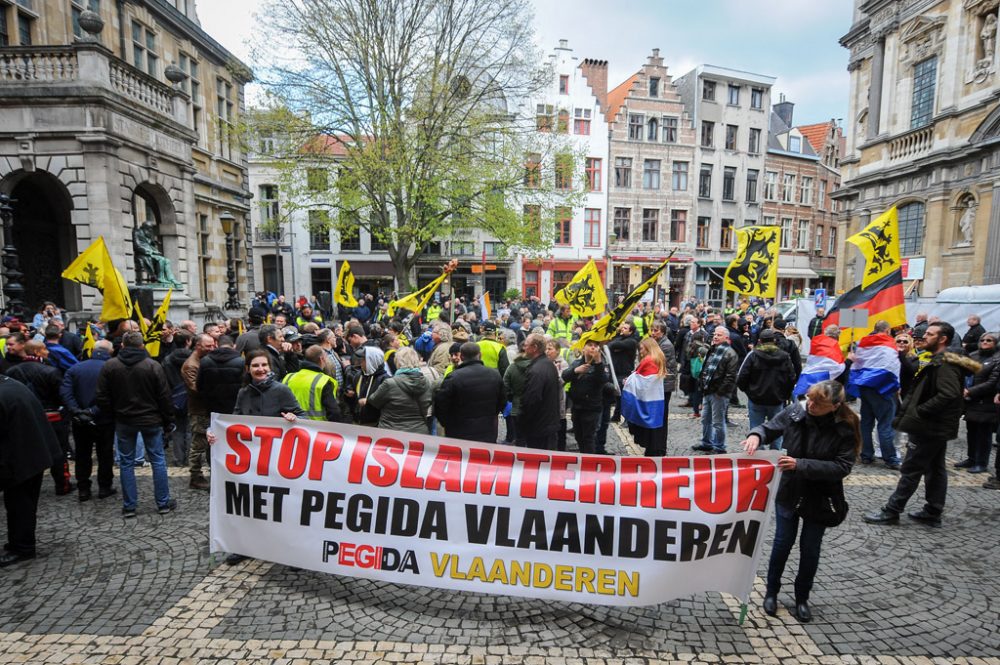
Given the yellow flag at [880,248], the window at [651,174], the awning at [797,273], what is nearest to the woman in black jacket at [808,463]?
the yellow flag at [880,248]

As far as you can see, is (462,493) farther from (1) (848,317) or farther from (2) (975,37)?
(2) (975,37)

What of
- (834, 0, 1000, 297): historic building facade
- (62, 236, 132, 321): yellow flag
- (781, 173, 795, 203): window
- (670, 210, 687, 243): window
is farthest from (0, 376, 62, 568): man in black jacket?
(781, 173, 795, 203): window

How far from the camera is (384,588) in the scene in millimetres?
4094

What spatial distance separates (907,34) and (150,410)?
93.4 ft

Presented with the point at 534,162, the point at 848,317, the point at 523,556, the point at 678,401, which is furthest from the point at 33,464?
the point at 534,162

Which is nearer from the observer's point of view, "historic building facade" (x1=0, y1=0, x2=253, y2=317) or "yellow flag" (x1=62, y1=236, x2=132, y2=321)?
"yellow flag" (x1=62, y1=236, x2=132, y2=321)

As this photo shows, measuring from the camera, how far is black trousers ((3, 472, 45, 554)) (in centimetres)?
445

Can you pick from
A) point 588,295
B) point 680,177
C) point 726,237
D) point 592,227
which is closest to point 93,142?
point 588,295

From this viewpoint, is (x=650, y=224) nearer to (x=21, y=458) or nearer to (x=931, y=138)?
(x=931, y=138)

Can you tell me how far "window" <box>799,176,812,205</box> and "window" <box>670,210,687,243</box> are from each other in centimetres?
1096

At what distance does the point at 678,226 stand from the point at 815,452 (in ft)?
118

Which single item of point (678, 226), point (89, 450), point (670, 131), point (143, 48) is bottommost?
point (89, 450)

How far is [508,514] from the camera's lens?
3.68m

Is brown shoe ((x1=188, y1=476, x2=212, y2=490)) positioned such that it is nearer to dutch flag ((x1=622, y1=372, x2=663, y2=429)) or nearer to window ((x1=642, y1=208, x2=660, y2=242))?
dutch flag ((x1=622, y1=372, x2=663, y2=429))
